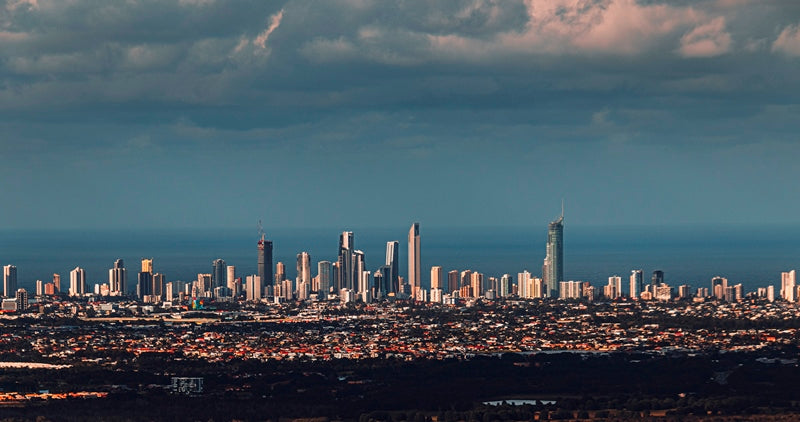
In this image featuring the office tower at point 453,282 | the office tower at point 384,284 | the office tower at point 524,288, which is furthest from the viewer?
the office tower at point 453,282

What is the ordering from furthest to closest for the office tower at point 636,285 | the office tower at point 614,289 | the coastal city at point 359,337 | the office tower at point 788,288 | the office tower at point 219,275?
the office tower at point 219,275
the office tower at point 636,285
the office tower at point 614,289
the office tower at point 788,288
the coastal city at point 359,337

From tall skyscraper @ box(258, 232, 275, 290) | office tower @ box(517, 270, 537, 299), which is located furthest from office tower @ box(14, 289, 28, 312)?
office tower @ box(517, 270, 537, 299)

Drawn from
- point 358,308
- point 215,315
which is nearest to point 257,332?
point 215,315

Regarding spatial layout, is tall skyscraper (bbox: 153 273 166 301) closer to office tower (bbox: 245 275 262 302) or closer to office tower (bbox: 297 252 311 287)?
office tower (bbox: 245 275 262 302)

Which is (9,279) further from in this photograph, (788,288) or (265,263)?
(788,288)

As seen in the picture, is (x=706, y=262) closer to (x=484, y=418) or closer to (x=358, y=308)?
(x=358, y=308)

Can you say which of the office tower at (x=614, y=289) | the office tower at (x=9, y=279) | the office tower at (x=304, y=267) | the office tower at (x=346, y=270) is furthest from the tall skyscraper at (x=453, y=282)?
the office tower at (x=9, y=279)

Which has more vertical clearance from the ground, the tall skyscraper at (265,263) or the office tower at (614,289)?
the tall skyscraper at (265,263)

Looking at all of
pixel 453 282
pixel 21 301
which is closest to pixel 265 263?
pixel 453 282

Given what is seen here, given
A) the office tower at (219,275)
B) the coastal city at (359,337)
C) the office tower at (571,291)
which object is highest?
the office tower at (219,275)

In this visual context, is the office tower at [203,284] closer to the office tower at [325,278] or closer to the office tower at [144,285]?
the office tower at [144,285]
